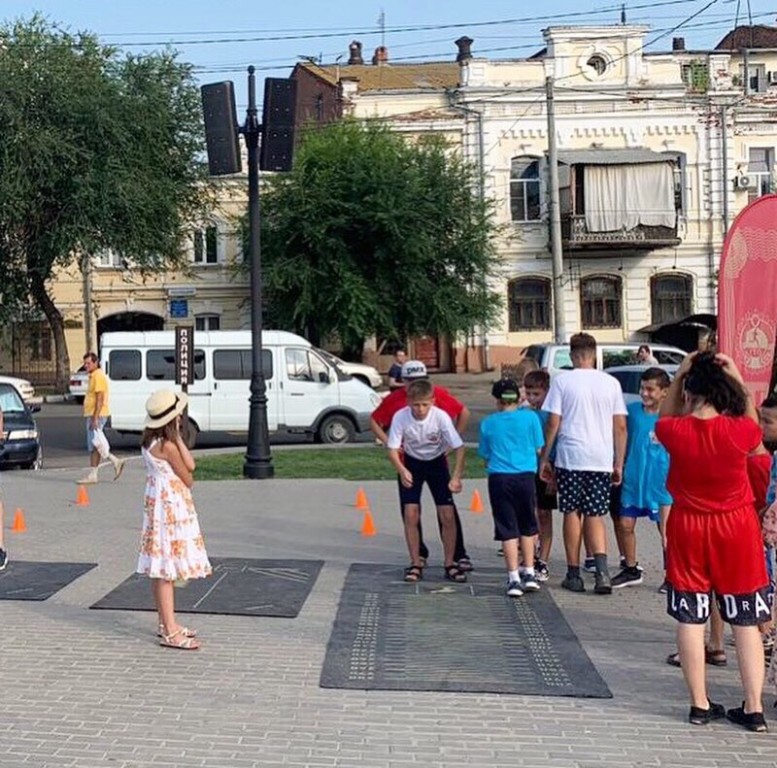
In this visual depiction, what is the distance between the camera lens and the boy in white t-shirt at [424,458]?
913 centimetres

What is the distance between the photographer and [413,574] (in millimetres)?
9367

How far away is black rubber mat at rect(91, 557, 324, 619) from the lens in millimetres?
8289

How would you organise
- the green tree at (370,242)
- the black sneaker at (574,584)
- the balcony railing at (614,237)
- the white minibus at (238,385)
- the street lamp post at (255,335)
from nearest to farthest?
the black sneaker at (574,584) → the street lamp post at (255,335) → the white minibus at (238,385) → the green tree at (370,242) → the balcony railing at (614,237)

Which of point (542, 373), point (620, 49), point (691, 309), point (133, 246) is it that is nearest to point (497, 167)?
point (620, 49)

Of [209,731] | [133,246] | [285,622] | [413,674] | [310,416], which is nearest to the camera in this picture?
[209,731]

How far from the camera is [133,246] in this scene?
36656 millimetres

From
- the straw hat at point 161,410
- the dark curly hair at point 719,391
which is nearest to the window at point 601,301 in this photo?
the straw hat at point 161,410

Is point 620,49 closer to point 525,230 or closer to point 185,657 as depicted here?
point 525,230

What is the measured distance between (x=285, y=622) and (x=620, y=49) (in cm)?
3891

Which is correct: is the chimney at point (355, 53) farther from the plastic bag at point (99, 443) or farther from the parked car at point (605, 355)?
the plastic bag at point (99, 443)

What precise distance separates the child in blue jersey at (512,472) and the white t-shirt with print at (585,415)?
20 centimetres

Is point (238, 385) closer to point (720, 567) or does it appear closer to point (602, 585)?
point (602, 585)

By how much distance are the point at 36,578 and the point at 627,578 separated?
4625 mm

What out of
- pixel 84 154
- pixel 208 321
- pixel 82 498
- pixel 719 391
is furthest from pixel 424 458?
pixel 208 321
